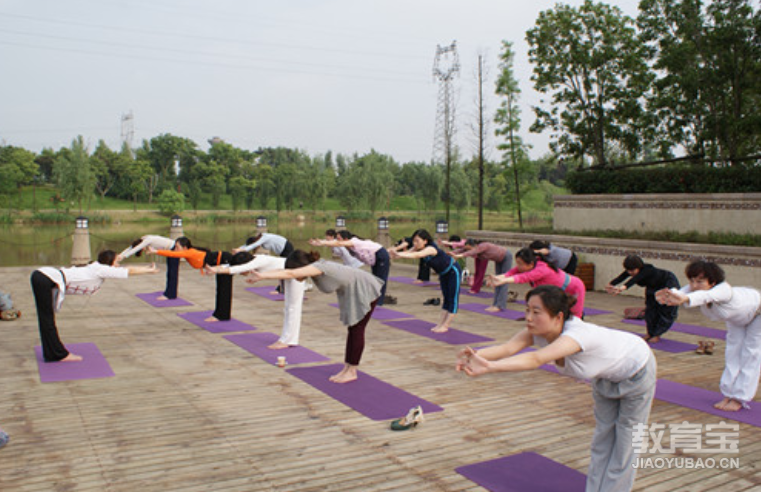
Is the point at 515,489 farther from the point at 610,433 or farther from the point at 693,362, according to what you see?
the point at 693,362

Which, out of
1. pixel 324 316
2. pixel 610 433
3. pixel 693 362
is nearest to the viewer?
pixel 610 433

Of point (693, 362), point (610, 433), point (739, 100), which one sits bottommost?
point (693, 362)

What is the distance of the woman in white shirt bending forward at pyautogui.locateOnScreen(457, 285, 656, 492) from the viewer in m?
3.00

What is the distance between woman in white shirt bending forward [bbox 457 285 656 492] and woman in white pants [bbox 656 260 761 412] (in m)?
1.67

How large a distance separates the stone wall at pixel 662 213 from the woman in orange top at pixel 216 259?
1013 centimetres

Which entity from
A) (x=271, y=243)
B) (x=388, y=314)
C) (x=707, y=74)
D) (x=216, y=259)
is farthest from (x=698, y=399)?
(x=707, y=74)

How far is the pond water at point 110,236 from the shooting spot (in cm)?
2374

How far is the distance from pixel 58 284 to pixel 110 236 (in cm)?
3153

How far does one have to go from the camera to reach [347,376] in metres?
6.34

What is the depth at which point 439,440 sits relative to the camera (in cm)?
472

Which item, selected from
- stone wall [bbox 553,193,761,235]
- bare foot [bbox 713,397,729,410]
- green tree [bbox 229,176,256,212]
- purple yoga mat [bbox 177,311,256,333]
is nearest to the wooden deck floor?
bare foot [bbox 713,397,729,410]

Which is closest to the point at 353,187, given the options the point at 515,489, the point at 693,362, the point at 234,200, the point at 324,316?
the point at 234,200

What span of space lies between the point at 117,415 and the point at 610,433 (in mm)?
4043

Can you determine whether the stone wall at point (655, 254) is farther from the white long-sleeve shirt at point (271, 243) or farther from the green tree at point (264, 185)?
the green tree at point (264, 185)
